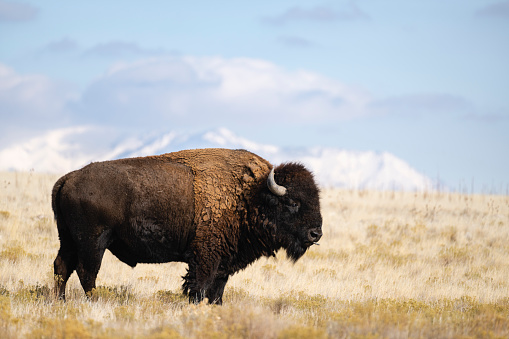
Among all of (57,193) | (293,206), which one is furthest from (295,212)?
(57,193)

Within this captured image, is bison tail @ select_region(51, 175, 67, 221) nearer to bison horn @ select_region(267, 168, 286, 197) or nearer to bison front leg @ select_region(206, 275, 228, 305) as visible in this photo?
bison front leg @ select_region(206, 275, 228, 305)

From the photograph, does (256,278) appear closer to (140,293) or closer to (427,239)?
(140,293)

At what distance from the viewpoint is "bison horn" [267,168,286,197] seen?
7484mm

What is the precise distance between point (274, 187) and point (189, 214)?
121 cm

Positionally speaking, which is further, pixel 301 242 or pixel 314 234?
pixel 301 242

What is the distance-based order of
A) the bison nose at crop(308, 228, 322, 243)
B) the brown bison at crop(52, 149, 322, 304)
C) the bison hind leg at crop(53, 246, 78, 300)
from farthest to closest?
the bison nose at crop(308, 228, 322, 243)
the bison hind leg at crop(53, 246, 78, 300)
the brown bison at crop(52, 149, 322, 304)

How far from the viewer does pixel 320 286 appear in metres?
9.98

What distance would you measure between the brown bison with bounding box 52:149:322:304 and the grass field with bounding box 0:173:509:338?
585mm

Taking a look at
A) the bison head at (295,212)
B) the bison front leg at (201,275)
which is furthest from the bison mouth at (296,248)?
the bison front leg at (201,275)

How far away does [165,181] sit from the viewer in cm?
736

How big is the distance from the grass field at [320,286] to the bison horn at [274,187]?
1585 millimetres

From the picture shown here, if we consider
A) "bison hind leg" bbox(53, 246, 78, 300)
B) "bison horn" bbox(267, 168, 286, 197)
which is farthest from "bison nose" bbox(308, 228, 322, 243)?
"bison hind leg" bbox(53, 246, 78, 300)

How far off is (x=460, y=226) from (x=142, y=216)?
43.4ft

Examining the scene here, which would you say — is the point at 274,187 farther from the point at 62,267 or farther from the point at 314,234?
the point at 62,267
